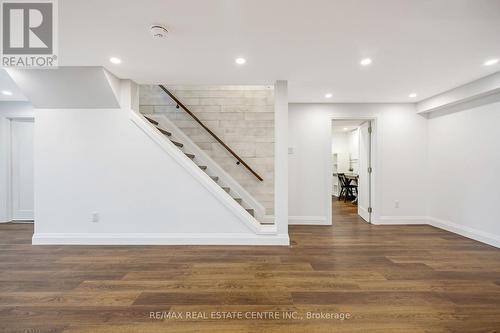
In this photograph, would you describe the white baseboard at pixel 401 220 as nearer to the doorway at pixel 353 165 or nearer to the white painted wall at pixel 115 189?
the doorway at pixel 353 165

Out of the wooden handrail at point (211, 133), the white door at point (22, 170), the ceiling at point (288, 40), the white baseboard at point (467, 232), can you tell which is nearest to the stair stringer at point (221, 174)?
the wooden handrail at point (211, 133)

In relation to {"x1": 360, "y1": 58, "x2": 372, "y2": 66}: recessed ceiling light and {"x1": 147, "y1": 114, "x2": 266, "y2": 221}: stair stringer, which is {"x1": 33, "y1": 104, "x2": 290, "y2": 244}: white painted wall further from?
{"x1": 360, "y1": 58, "x2": 372, "y2": 66}: recessed ceiling light

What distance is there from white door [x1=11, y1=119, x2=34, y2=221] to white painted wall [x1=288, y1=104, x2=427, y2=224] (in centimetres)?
547

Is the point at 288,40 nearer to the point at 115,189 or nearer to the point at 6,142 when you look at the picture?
the point at 115,189

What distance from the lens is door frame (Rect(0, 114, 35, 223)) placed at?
14.8ft

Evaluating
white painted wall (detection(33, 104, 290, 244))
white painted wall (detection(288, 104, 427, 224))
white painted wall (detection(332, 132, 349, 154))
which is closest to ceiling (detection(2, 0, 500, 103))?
white painted wall (detection(33, 104, 290, 244))

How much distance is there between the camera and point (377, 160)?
14.7 ft

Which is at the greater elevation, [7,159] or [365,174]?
[7,159]

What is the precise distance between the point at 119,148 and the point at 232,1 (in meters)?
2.59

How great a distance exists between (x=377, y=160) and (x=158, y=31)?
4.36 meters

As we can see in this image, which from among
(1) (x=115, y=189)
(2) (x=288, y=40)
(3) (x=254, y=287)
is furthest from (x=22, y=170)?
(2) (x=288, y=40)

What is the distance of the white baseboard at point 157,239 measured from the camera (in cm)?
325

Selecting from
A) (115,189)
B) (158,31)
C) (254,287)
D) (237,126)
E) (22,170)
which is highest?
(158,31)

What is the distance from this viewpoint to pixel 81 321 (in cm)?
166
